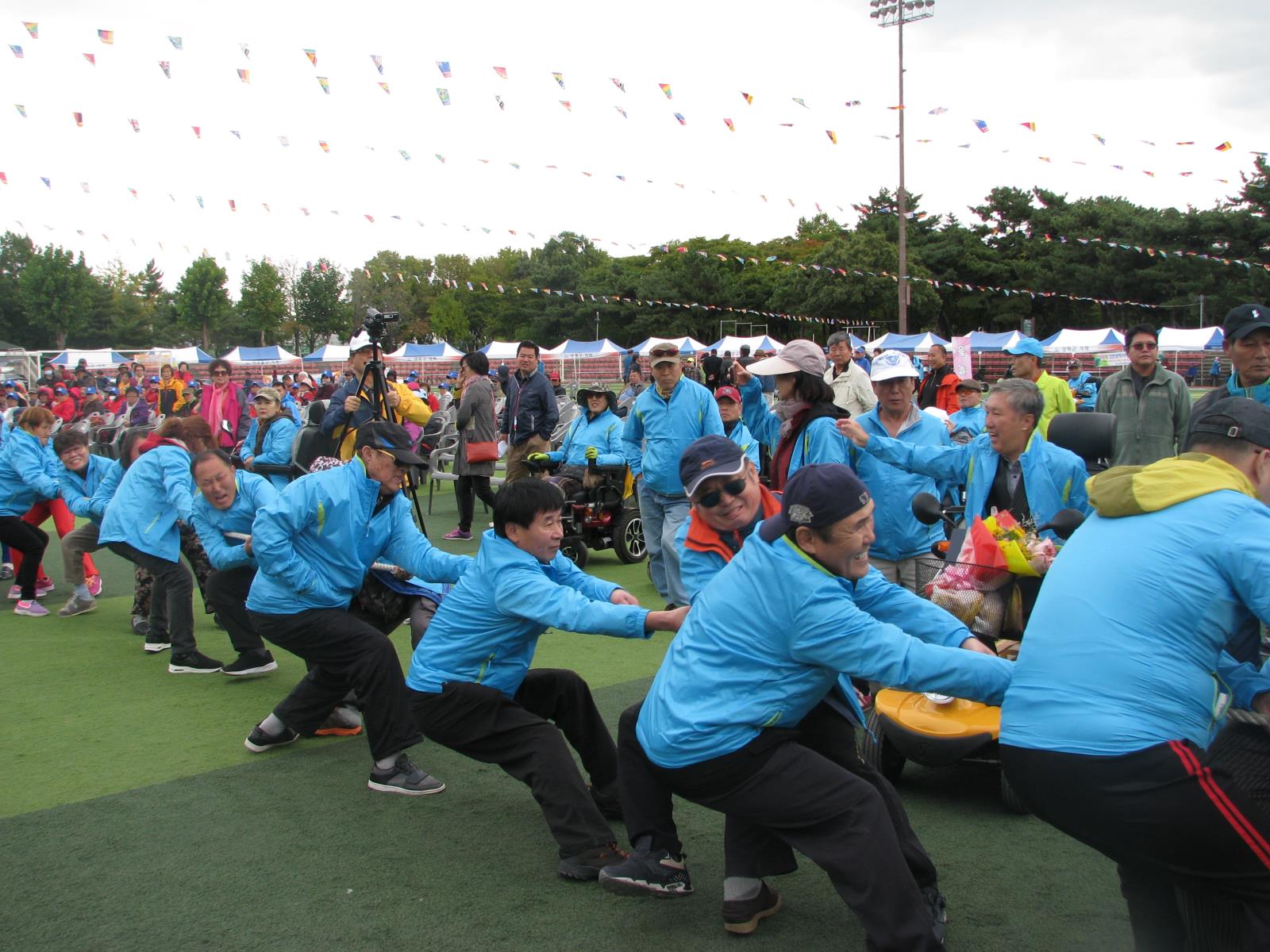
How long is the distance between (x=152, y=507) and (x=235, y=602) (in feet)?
3.83

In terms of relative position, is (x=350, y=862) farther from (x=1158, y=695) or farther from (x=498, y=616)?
(x=1158, y=695)

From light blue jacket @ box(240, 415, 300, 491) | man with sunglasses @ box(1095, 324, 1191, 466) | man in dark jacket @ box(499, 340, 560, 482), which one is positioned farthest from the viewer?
man in dark jacket @ box(499, 340, 560, 482)

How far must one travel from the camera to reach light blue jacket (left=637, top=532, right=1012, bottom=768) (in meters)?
2.88

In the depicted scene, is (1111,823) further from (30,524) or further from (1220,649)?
(30,524)

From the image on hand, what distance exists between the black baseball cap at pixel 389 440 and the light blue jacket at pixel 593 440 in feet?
16.7

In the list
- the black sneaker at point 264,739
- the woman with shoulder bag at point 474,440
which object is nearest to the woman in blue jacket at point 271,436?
the woman with shoulder bag at point 474,440

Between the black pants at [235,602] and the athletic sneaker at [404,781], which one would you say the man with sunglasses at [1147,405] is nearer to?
the athletic sneaker at [404,781]

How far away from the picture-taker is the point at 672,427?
7465mm

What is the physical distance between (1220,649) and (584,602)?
2.07m

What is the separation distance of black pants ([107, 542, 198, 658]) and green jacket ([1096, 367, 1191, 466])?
6.42 meters

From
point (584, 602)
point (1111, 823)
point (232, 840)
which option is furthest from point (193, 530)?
point (1111, 823)

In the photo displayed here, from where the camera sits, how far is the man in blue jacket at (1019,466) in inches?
190

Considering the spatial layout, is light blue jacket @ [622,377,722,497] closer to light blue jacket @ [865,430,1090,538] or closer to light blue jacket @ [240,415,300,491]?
light blue jacket @ [865,430,1090,538]

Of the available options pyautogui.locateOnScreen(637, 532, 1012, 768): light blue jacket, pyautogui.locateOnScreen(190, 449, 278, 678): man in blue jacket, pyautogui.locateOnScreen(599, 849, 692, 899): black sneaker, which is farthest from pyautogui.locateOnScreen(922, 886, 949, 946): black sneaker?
pyautogui.locateOnScreen(190, 449, 278, 678): man in blue jacket
